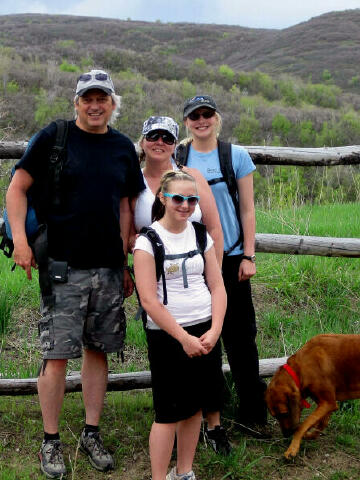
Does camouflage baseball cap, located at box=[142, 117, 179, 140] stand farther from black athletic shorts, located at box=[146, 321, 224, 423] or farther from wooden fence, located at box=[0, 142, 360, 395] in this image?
wooden fence, located at box=[0, 142, 360, 395]

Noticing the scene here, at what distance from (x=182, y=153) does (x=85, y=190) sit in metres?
0.65

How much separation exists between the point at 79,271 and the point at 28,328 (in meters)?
2.06

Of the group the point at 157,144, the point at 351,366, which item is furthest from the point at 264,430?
the point at 157,144

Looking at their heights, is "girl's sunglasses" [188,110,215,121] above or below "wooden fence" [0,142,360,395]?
above

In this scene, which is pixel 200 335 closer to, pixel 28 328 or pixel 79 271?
pixel 79 271

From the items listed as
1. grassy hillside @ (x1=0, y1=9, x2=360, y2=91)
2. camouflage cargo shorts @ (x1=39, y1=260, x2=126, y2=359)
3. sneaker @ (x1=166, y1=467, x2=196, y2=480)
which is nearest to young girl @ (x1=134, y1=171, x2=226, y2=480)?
sneaker @ (x1=166, y1=467, x2=196, y2=480)

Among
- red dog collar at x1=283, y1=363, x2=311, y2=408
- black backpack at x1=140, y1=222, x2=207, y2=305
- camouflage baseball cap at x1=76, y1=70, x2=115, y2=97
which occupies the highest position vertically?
camouflage baseball cap at x1=76, y1=70, x2=115, y2=97

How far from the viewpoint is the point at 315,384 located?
3.41 m

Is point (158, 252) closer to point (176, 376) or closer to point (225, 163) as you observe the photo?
point (176, 376)

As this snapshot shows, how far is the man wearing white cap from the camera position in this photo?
286 centimetres

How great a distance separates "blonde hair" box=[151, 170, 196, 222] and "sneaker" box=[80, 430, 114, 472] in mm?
1277

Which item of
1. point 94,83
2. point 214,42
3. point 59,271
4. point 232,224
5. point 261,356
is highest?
point 214,42

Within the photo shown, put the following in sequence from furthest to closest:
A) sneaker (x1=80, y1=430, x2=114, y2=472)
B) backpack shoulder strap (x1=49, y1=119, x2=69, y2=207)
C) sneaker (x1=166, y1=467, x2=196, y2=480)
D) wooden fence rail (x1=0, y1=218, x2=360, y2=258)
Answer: wooden fence rail (x1=0, y1=218, x2=360, y2=258) → sneaker (x1=80, y1=430, x2=114, y2=472) → sneaker (x1=166, y1=467, x2=196, y2=480) → backpack shoulder strap (x1=49, y1=119, x2=69, y2=207)

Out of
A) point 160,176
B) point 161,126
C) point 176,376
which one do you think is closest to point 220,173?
point 160,176
